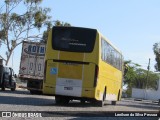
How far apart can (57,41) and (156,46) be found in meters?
61.8

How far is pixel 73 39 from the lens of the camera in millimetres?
19516

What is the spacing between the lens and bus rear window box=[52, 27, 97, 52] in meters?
19.3

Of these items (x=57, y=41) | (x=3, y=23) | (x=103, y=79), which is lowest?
(x=103, y=79)

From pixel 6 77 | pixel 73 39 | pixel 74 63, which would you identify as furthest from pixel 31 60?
pixel 74 63

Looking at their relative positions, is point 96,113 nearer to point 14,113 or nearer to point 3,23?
point 14,113

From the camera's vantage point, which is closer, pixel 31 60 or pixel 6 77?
pixel 31 60

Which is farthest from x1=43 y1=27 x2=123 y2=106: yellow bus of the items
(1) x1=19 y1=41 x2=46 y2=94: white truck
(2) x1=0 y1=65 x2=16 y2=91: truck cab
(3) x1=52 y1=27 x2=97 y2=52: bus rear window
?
(2) x1=0 y1=65 x2=16 y2=91: truck cab

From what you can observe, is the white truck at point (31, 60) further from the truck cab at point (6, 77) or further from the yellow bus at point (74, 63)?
the yellow bus at point (74, 63)

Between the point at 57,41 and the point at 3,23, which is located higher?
the point at 3,23

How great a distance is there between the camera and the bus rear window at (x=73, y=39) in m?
19.3

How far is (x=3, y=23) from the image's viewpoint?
169 ft

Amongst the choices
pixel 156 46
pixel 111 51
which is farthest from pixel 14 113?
pixel 156 46

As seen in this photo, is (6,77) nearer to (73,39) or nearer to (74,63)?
(73,39)

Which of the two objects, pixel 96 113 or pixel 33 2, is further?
pixel 33 2
